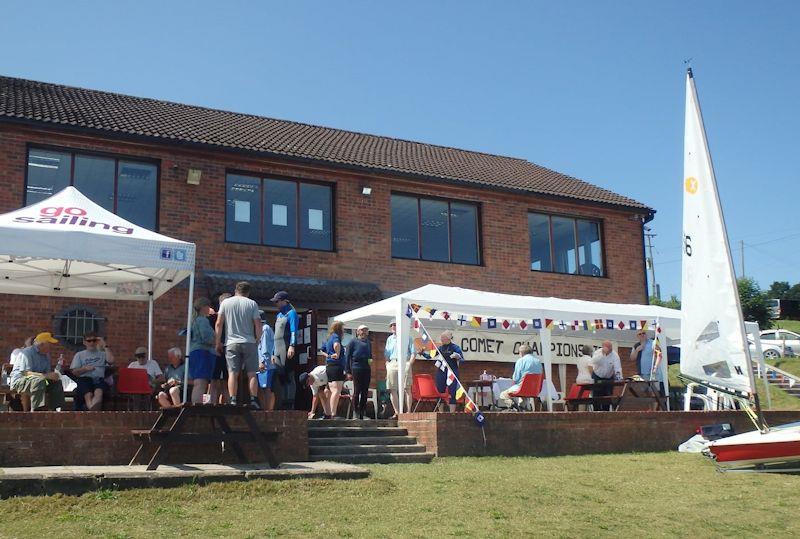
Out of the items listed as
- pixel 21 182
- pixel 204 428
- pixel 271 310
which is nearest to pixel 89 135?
pixel 21 182

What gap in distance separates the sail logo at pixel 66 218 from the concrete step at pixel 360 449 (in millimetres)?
3670

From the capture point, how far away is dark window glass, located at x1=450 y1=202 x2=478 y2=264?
19.4 meters

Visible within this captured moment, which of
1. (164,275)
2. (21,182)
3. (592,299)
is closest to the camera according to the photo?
(164,275)

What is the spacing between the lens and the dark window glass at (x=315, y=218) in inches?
699

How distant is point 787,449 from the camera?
32.0 ft

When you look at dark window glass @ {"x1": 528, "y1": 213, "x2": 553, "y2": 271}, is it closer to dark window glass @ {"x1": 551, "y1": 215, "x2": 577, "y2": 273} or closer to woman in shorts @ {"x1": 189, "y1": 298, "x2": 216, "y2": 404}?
dark window glass @ {"x1": 551, "y1": 215, "x2": 577, "y2": 273}

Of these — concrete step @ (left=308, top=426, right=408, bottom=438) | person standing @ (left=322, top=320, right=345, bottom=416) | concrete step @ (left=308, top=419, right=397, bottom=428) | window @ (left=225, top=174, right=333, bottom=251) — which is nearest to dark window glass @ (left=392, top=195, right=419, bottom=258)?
window @ (left=225, top=174, right=333, bottom=251)

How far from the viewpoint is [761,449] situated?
32.3ft

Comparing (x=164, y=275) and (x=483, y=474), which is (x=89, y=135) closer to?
(x=164, y=275)

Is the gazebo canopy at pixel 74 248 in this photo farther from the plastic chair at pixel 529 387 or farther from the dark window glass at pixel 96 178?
the plastic chair at pixel 529 387

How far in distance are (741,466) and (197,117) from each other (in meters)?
14.4

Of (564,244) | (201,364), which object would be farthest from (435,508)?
(564,244)

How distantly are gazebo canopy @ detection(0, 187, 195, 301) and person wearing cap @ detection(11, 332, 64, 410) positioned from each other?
1.18m

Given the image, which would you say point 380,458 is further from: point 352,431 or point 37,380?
point 37,380
